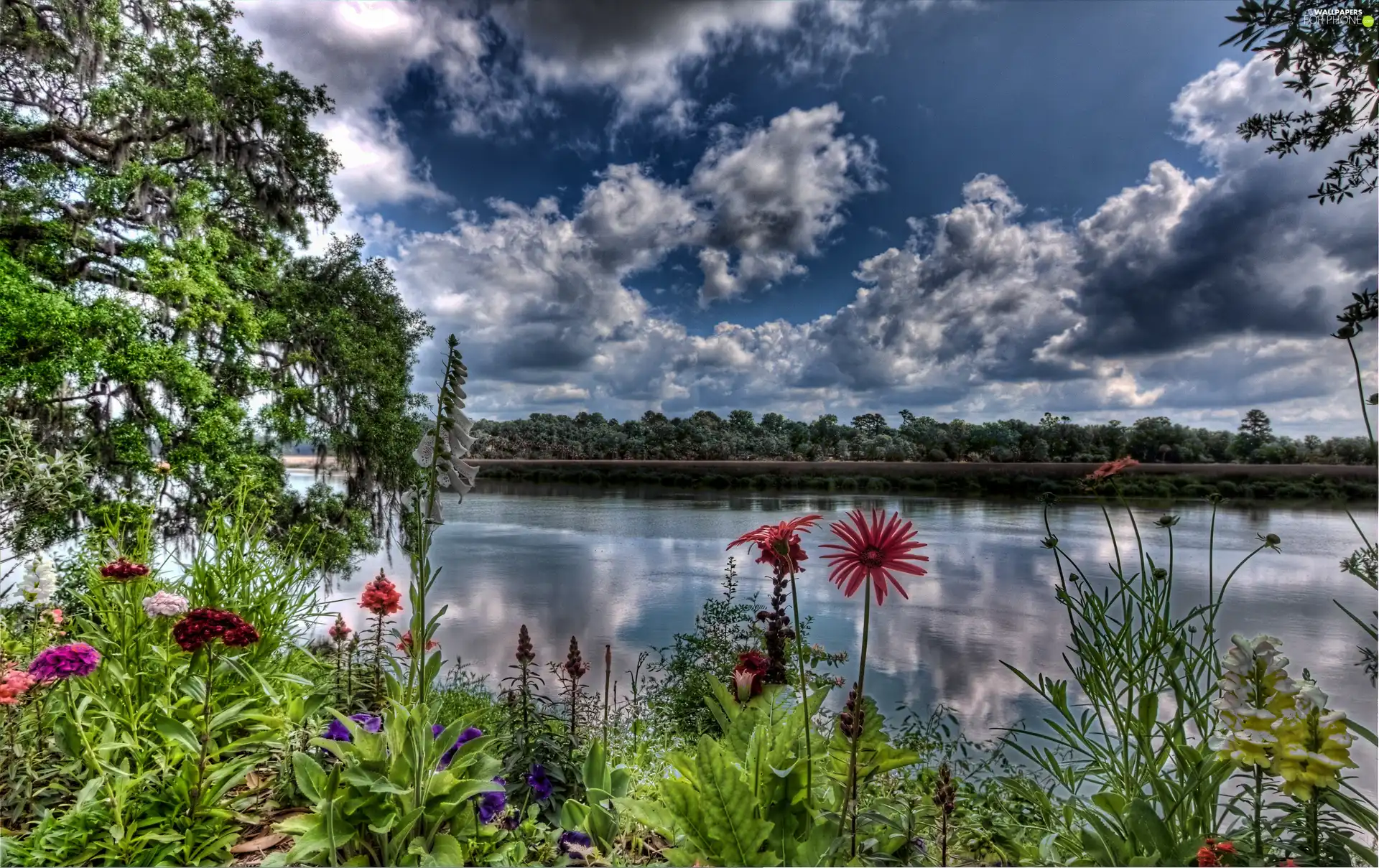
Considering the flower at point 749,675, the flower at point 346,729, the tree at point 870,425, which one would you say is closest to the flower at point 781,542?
the flower at point 749,675

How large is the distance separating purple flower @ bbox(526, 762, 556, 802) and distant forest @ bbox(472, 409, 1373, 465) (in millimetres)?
2422

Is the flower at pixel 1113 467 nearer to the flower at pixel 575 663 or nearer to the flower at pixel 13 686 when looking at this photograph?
the flower at pixel 575 663

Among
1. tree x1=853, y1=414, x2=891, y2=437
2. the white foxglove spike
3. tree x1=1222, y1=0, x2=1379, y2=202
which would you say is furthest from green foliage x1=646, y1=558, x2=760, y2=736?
tree x1=1222, y1=0, x2=1379, y2=202

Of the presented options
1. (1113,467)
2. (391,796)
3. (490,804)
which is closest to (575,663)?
(490,804)

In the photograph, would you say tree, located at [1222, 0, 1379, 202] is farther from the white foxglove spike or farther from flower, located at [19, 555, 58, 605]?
flower, located at [19, 555, 58, 605]

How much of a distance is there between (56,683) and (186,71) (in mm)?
4681

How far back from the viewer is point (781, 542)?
0.96m

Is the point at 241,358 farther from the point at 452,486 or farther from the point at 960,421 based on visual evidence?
the point at 960,421

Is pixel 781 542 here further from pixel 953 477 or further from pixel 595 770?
pixel 953 477

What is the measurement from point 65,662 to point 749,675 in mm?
1637

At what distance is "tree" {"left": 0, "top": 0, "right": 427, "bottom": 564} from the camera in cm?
351

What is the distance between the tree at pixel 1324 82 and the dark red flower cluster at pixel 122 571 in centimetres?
326

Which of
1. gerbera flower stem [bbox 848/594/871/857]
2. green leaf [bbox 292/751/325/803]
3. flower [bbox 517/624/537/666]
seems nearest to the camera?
gerbera flower stem [bbox 848/594/871/857]

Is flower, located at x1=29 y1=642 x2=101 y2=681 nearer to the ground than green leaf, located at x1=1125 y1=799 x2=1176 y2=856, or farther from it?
farther from it
